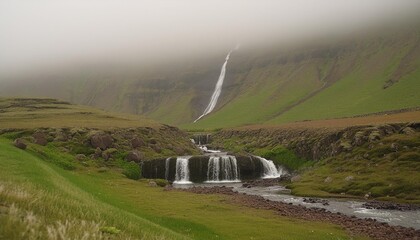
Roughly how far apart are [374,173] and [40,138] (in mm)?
65023

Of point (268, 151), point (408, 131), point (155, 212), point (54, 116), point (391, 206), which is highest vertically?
point (54, 116)

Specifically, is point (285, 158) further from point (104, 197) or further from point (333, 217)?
point (104, 197)

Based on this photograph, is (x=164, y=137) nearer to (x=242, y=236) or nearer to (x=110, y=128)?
(x=110, y=128)

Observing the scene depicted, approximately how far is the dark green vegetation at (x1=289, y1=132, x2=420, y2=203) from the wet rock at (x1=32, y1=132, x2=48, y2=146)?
50.8 metres

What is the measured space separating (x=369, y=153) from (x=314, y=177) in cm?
1134

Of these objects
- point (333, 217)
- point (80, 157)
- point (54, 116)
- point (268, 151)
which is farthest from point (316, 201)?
point (54, 116)

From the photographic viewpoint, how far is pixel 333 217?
47562 millimetres

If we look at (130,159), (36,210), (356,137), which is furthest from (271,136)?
(36,210)

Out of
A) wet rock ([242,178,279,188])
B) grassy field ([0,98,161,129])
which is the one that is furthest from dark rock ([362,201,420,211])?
grassy field ([0,98,161,129])

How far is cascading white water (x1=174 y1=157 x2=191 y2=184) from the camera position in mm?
90250

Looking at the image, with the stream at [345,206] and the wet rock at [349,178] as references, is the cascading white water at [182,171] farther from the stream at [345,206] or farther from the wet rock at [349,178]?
the wet rock at [349,178]

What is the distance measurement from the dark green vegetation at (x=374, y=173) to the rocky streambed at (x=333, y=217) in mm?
11271

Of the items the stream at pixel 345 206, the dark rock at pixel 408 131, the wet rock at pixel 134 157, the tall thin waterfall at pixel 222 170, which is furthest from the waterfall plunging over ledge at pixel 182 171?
the dark rock at pixel 408 131

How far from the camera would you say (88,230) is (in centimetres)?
744
